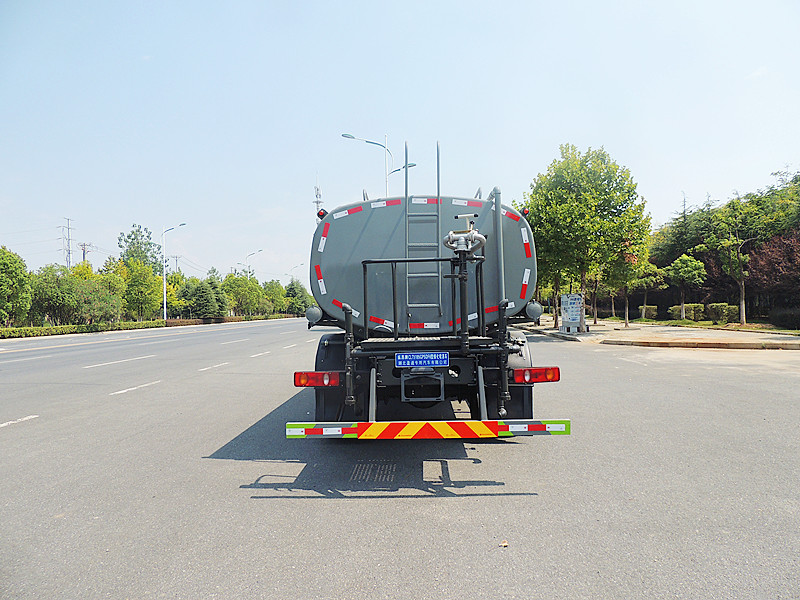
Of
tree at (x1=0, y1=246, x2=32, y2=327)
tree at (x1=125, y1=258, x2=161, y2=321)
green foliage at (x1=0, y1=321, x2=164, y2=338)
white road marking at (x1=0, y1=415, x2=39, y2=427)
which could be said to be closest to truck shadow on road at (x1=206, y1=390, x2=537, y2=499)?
white road marking at (x1=0, y1=415, x2=39, y2=427)

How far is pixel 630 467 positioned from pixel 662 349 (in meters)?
14.9

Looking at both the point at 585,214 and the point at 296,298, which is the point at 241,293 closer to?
the point at 296,298

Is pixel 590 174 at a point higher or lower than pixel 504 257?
higher

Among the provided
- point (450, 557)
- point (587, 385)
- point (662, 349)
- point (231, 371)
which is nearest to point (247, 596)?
point (450, 557)

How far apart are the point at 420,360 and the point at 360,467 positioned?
4.08 feet

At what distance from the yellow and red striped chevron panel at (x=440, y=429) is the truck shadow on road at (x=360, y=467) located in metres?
0.45

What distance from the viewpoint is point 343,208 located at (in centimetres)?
584

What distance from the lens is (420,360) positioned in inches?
203

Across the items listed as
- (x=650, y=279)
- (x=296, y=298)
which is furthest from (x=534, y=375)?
(x=296, y=298)

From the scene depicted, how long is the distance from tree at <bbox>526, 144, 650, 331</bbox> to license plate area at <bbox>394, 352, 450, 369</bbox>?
22.5m

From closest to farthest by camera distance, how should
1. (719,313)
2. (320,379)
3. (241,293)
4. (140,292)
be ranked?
(320,379) → (719,313) → (140,292) → (241,293)

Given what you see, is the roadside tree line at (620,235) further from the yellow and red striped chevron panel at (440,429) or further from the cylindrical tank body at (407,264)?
the yellow and red striped chevron panel at (440,429)

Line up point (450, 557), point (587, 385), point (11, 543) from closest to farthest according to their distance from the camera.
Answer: point (450, 557)
point (11, 543)
point (587, 385)

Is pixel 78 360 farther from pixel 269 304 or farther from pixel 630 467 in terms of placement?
pixel 269 304
